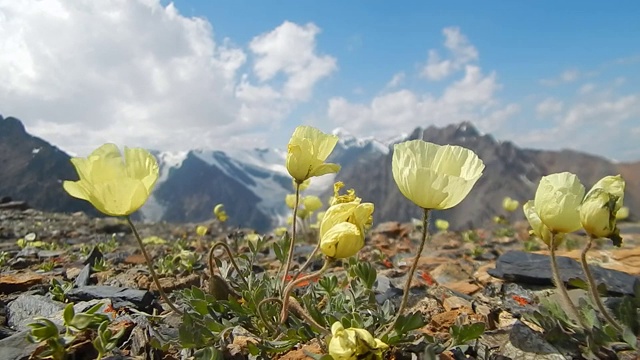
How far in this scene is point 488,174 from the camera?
13525cm

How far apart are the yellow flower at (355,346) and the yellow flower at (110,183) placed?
50.1 inches

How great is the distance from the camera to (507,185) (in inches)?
4931

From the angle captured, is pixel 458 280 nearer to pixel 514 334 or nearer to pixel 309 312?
pixel 514 334

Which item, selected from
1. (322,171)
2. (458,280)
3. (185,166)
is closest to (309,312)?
(322,171)

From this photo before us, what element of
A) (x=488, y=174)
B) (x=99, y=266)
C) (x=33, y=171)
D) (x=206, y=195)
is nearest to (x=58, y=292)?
(x=99, y=266)

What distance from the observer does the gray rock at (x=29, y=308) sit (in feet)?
11.0

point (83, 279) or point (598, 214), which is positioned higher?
point (598, 214)

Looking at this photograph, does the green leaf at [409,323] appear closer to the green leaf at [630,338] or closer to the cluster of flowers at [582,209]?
the cluster of flowers at [582,209]

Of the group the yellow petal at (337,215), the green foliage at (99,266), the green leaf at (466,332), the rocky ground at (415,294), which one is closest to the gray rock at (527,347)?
the rocky ground at (415,294)

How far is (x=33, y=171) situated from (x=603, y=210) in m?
96.1

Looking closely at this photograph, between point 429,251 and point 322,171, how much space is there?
5767 mm

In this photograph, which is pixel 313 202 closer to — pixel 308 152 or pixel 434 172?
pixel 308 152

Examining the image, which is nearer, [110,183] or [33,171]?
[110,183]

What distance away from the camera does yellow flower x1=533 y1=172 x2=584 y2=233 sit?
93.7 inches
